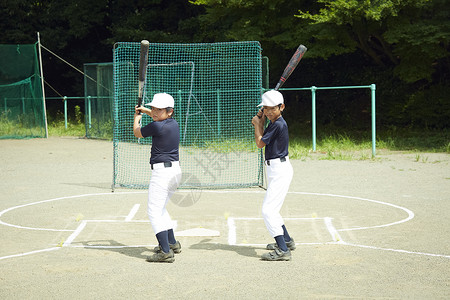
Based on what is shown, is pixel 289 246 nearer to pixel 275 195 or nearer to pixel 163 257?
pixel 275 195

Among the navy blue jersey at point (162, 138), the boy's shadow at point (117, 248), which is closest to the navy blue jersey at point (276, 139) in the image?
the navy blue jersey at point (162, 138)

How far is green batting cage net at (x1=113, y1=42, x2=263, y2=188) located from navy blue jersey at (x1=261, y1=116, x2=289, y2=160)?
22.2 feet

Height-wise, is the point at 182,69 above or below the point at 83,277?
above

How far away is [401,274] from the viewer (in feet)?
20.8

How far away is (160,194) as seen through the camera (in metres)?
6.98

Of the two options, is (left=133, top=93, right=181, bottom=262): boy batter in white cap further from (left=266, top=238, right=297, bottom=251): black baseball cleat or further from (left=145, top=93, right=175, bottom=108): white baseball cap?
(left=266, top=238, right=297, bottom=251): black baseball cleat

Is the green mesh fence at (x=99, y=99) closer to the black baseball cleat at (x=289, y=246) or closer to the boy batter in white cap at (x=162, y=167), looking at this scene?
the boy batter in white cap at (x=162, y=167)

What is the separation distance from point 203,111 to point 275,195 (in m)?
13.5

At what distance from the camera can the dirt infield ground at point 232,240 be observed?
5.91m

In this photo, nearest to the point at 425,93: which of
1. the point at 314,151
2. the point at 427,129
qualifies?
the point at 427,129

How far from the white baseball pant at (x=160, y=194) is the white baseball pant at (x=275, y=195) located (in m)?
1.15

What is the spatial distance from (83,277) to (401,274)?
3.38m

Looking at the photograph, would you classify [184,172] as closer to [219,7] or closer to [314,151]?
[314,151]

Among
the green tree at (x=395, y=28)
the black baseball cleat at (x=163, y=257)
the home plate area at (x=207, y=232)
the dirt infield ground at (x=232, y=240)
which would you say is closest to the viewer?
the dirt infield ground at (x=232, y=240)
